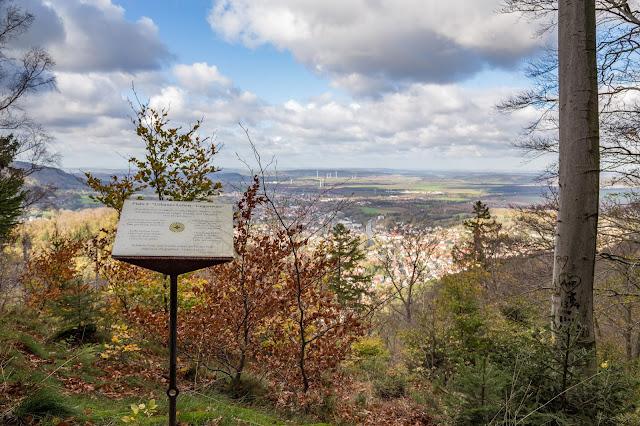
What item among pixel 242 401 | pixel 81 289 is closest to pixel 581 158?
pixel 242 401

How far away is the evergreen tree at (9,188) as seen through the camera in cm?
1246

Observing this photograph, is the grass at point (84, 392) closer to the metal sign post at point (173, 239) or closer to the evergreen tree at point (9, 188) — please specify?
the metal sign post at point (173, 239)

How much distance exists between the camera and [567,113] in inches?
147

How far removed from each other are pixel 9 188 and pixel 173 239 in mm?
14535

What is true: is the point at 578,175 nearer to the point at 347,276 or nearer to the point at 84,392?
the point at 84,392

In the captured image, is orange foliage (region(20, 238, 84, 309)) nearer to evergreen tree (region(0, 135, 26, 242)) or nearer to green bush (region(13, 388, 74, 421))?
evergreen tree (region(0, 135, 26, 242))

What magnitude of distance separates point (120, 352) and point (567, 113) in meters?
7.65

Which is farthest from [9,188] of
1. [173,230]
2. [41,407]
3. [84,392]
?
[173,230]

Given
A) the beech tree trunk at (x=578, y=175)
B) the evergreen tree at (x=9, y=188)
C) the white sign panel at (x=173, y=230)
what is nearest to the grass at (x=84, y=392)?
the white sign panel at (x=173, y=230)

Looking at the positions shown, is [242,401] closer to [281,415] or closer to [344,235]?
[281,415]

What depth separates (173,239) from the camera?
8.79ft

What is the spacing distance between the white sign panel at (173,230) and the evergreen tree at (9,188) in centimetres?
1295

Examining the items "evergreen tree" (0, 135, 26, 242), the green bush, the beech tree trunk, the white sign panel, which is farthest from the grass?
"evergreen tree" (0, 135, 26, 242)

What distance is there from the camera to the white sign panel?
8.52 ft
